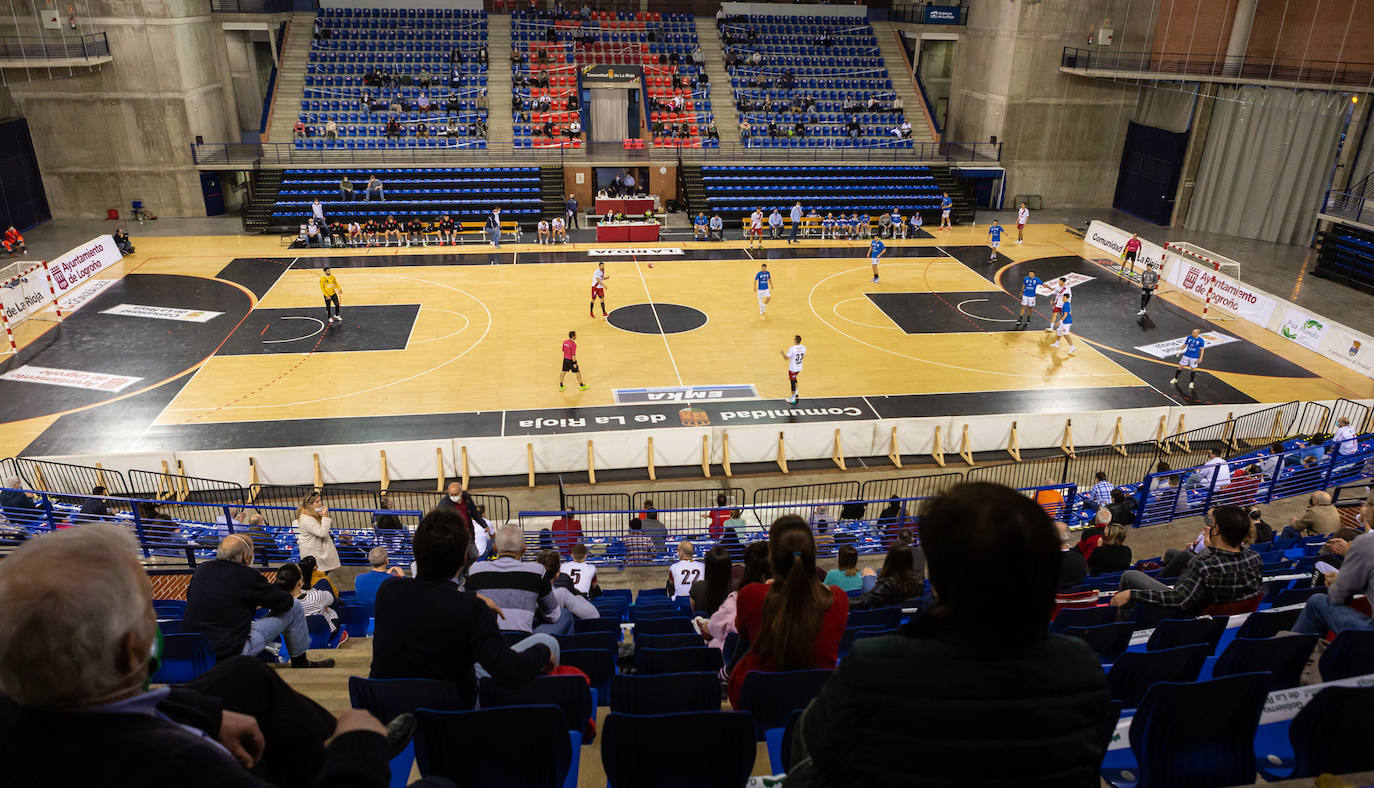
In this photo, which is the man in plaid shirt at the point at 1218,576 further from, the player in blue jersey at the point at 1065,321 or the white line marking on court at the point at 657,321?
the player in blue jersey at the point at 1065,321

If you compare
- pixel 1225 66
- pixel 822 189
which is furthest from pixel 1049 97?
pixel 822 189

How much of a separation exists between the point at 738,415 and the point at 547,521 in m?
6.08

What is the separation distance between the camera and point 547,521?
1596 centimetres

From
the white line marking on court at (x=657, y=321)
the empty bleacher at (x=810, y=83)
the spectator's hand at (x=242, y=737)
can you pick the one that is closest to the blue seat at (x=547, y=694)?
the spectator's hand at (x=242, y=737)

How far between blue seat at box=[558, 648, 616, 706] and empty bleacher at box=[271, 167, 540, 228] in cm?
3100

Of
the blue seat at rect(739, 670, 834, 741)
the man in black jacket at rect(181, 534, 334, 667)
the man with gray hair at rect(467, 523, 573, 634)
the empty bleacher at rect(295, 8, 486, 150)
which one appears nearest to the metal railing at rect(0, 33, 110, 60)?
the empty bleacher at rect(295, 8, 486, 150)

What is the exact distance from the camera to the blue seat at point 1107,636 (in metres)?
7.00

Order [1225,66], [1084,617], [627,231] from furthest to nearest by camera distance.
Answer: [1225,66] < [627,231] < [1084,617]

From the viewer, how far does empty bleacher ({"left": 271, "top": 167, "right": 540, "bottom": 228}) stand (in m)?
34.6

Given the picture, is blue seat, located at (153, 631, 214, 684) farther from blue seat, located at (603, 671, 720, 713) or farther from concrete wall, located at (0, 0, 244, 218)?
concrete wall, located at (0, 0, 244, 218)

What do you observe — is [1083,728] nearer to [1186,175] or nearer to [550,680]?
[550,680]

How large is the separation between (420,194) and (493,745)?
3436 centimetres

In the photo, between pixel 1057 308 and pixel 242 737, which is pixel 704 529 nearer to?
pixel 242 737

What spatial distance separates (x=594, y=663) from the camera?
617cm
